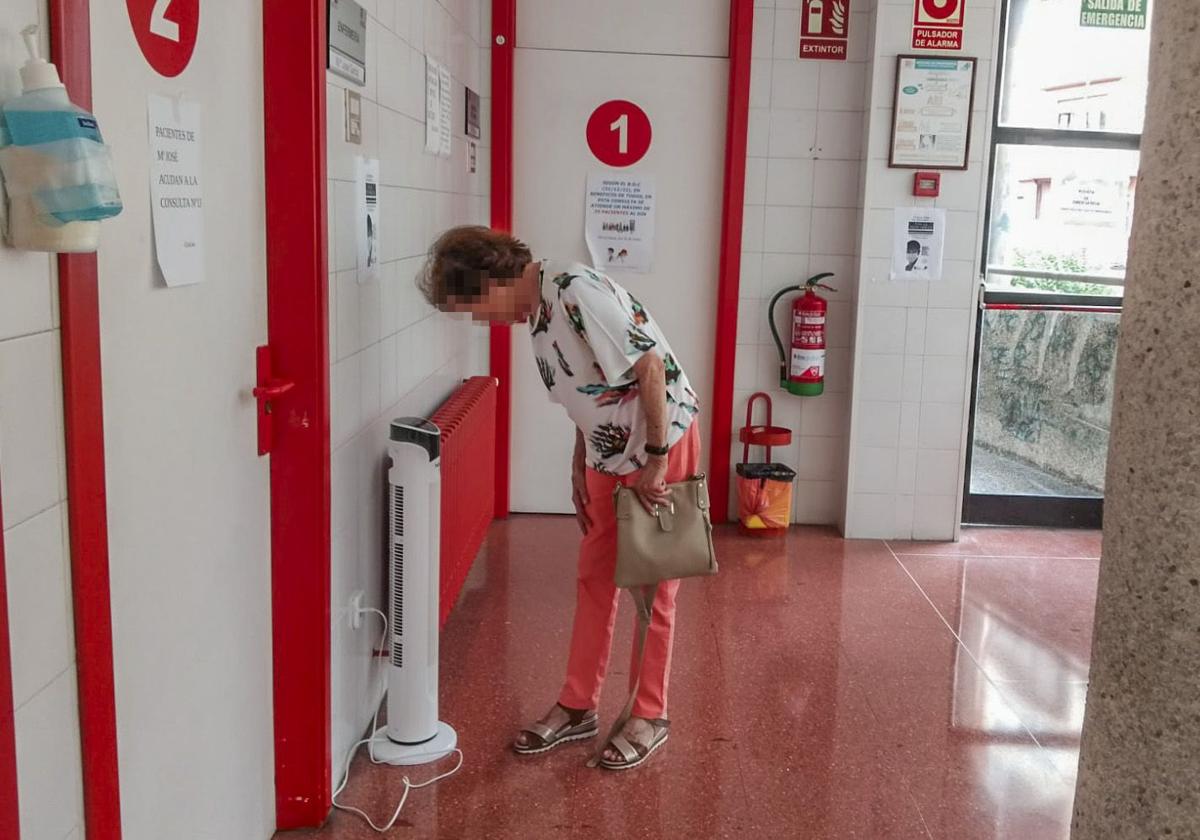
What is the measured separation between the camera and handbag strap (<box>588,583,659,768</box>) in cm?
289

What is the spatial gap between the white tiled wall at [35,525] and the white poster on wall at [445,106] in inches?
96.6

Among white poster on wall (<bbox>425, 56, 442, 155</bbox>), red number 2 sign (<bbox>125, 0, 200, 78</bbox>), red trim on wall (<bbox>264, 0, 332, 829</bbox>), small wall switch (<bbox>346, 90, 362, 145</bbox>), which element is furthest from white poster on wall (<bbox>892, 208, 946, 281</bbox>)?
red number 2 sign (<bbox>125, 0, 200, 78</bbox>)

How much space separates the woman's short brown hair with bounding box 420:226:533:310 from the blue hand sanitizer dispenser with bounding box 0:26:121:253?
1366 millimetres

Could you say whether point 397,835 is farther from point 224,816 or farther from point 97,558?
point 97,558

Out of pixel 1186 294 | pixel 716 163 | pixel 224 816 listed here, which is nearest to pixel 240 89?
pixel 224 816

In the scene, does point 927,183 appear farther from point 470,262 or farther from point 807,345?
point 470,262

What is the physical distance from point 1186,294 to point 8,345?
119 cm

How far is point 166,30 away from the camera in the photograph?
5.99ft

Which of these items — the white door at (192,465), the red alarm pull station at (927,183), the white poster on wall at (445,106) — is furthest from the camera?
the red alarm pull station at (927,183)

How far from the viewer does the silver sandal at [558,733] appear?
2980 mm

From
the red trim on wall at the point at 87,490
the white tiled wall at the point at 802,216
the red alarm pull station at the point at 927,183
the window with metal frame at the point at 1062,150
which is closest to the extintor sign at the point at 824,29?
the white tiled wall at the point at 802,216

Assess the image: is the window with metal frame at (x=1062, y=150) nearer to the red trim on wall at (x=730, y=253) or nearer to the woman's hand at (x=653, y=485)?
the red trim on wall at (x=730, y=253)

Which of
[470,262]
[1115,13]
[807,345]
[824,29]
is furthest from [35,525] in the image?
[1115,13]

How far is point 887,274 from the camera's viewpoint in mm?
4812
